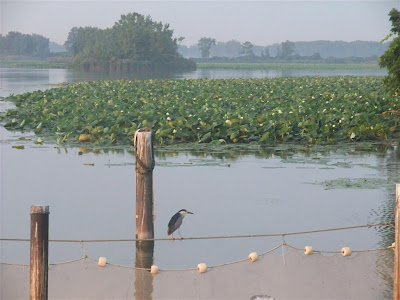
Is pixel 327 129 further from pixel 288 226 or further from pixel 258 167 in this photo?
pixel 288 226

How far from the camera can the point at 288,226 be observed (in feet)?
35.9

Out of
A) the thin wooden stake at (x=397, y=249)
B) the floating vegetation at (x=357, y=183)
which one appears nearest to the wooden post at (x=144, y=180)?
the thin wooden stake at (x=397, y=249)

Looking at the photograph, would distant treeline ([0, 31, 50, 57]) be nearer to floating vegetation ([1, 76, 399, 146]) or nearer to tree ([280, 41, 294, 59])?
tree ([280, 41, 294, 59])

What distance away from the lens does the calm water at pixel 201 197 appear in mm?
9961

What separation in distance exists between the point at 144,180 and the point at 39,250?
258cm

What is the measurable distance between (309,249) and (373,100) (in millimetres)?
15857

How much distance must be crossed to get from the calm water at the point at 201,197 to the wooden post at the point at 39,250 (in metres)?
2.96

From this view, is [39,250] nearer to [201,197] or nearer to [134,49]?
[201,197]

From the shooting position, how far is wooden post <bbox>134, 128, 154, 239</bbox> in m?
8.64

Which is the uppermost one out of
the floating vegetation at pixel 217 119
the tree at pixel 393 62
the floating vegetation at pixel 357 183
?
the tree at pixel 393 62

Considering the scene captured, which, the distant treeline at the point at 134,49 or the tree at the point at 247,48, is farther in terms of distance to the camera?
the tree at the point at 247,48

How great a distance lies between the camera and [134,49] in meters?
82.0

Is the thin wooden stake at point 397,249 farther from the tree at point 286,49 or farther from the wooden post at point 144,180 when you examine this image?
the tree at point 286,49

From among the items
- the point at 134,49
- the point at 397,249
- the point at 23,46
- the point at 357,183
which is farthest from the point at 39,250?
the point at 23,46
